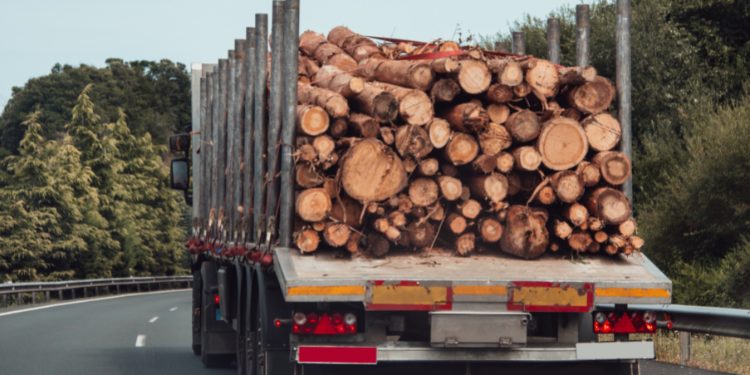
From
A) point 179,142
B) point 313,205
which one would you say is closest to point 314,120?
point 313,205

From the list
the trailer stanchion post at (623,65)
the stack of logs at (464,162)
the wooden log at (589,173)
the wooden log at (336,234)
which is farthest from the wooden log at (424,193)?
the trailer stanchion post at (623,65)

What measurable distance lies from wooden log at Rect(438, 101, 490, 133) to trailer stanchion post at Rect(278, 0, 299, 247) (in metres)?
1.20

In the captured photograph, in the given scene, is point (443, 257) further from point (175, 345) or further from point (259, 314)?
point (175, 345)

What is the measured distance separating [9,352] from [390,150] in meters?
8.83

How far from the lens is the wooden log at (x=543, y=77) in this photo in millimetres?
6875

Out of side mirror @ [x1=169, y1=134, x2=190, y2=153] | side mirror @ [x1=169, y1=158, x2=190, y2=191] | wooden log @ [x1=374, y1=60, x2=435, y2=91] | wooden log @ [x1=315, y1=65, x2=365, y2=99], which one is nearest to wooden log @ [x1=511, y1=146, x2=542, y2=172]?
wooden log @ [x1=374, y1=60, x2=435, y2=91]

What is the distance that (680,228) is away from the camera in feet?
57.3

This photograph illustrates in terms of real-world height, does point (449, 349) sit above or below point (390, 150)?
below

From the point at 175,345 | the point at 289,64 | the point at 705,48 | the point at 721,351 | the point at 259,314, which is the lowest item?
the point at 175,345

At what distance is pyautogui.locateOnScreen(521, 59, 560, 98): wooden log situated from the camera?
6.88m

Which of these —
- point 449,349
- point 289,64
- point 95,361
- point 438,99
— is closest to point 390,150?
point 438,99

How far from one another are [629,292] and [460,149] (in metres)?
1.60

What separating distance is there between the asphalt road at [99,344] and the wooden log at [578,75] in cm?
386

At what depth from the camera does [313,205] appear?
6379 millimetres
